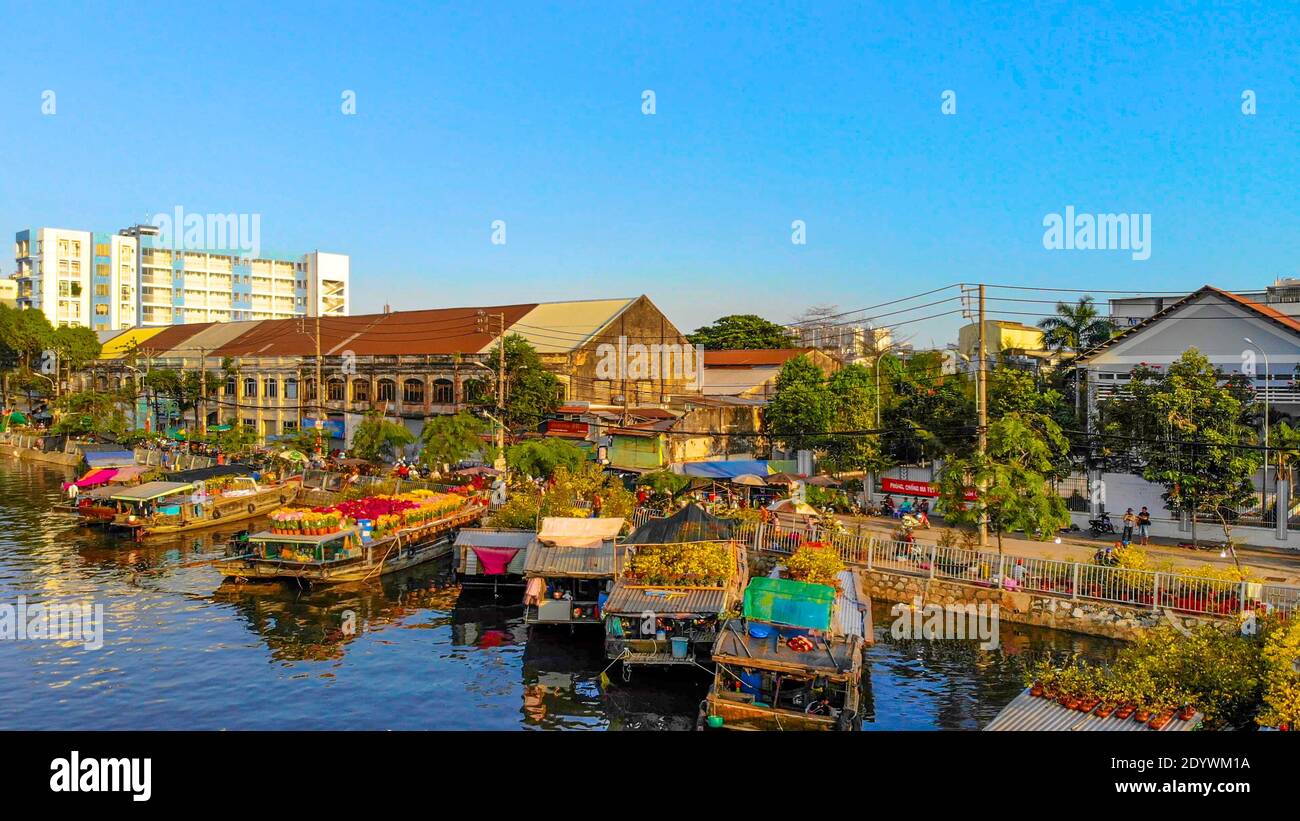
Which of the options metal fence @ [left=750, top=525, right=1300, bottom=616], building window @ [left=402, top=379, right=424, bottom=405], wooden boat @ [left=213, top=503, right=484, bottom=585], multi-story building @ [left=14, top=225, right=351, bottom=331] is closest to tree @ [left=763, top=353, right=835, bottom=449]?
metal fence @ [left=750, top=525, right=1300, bottom=616]

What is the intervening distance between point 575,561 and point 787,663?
9.93 metres

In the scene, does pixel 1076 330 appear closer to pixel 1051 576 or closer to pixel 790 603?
pixel 1051 576

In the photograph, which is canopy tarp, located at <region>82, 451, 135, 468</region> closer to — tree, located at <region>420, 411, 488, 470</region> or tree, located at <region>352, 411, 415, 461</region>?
tree, located at <region>352, 411, 415, 461</region>

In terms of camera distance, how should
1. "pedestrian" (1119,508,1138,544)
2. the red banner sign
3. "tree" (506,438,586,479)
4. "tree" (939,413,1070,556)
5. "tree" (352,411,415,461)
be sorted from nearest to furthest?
"tree" (939,413,1070,556), "pedestrian" (1119,508,1138,544), the red banner sign, "tree" (506,438,586,479), "tree" (352,411,415,461)

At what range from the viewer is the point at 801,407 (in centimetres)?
4912

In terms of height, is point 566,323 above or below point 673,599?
above

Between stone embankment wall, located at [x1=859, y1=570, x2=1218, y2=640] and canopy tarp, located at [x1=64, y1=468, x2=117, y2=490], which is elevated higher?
canopy tarp, located at [x1=64, y1=468, x2=117, y2=490]

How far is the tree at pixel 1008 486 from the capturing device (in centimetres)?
2827

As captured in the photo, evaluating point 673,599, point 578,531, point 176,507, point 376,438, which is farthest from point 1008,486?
point 376,438

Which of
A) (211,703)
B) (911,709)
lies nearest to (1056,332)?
(911,709)

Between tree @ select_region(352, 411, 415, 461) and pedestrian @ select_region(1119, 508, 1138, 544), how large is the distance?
4024 centimetres

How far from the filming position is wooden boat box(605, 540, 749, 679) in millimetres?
22828

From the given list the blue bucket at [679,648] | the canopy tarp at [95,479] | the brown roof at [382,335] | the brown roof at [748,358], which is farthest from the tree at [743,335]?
the blue bucket at [679,648]
